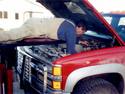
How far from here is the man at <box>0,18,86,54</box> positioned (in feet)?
14.3

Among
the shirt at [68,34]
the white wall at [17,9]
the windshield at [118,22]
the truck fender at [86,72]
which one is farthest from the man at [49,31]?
the white wall at [17,9]

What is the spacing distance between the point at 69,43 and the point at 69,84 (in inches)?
21.9

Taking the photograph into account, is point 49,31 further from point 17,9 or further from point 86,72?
point 17,9

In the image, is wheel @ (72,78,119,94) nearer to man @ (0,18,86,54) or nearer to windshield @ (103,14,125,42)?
man @ (0,18,86,54)

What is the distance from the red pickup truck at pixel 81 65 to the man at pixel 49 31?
0.65 feet

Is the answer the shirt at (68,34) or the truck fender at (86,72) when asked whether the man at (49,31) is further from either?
the truck fender at (86,72)

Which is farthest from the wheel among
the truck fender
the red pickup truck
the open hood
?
the open hood

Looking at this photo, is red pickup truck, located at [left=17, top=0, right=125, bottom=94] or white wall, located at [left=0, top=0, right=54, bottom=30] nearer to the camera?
red pickup truck, located at [left=17, top=0, right=125, bottom=94]

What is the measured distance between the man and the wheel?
44 centimetres

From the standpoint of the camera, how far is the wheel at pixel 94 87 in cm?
422

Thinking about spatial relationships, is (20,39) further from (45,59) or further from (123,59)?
(123,59)

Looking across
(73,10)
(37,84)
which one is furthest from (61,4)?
(37,84)

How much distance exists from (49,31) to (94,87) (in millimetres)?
938

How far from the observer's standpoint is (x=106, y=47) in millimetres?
4641
